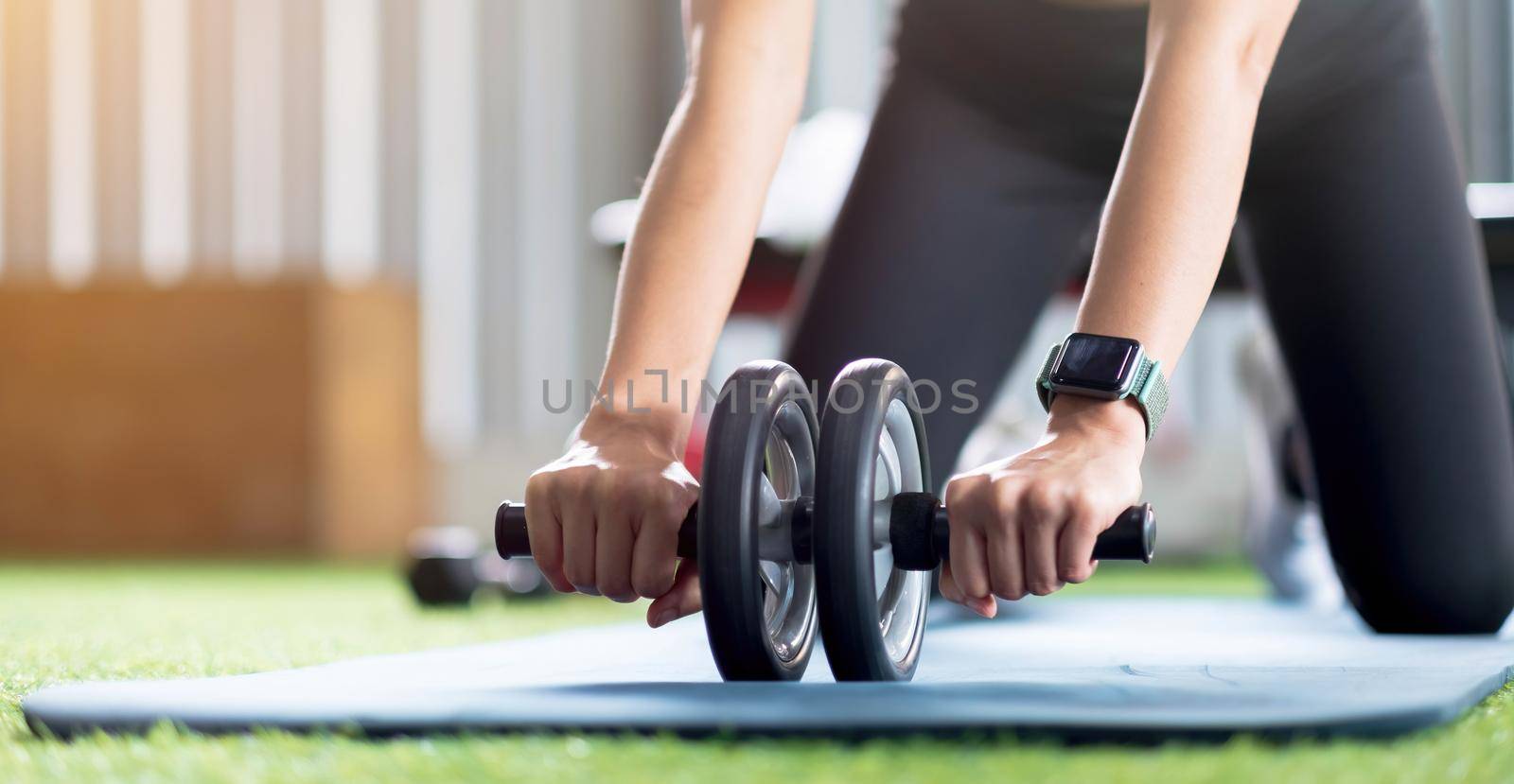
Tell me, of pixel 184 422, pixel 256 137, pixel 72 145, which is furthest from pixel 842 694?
pixel 72 145

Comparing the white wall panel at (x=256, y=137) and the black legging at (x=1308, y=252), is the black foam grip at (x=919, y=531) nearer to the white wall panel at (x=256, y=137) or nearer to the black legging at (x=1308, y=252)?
the black legging at (x=1308, y=252)

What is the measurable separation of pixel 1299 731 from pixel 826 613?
0.95 ft

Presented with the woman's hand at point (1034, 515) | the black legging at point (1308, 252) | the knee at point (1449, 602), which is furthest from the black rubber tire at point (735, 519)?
the knee at point (1449, 602)

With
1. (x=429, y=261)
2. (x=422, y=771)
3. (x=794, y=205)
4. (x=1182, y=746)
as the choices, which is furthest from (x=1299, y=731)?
(x=429, y=261)

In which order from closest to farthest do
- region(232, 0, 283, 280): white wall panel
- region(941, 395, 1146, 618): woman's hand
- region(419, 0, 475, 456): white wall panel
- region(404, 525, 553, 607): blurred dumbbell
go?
1. region(941, 395, 1146, 618): woman's hand
2. region(404, 525, 553, 607): blurred dumbbell
3. region(419, 0, 475, 456): white wall panel
4. region(232, 0, 283, 280): white wall panel

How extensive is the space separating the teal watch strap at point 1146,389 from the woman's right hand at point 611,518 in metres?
0.24

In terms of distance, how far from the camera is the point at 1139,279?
0.99 meters

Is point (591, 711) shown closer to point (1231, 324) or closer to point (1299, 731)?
point (1299, 731)

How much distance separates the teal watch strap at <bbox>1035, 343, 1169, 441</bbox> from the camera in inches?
37.8

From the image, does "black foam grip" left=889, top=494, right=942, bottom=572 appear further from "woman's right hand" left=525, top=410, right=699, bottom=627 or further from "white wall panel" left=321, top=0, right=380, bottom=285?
"white wall panel" left=321, top=0, right=380, bottom=285

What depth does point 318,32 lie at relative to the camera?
5445mm

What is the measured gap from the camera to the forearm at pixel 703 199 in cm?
108

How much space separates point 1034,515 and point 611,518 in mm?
261

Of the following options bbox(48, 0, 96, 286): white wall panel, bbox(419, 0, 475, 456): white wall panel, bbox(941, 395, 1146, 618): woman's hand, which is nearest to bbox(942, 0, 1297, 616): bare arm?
bbox(941, 395, 1146, 618): woman's hand
